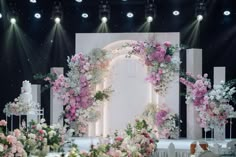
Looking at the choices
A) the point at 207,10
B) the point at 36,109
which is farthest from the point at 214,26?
the point at 36,109

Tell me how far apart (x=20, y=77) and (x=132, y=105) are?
2.82 m

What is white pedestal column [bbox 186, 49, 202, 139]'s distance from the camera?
9.91 meters

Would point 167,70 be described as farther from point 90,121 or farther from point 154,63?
point 90,121

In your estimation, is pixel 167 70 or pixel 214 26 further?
pixel 214 26

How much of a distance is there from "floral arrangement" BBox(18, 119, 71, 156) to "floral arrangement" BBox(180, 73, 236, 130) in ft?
12.7

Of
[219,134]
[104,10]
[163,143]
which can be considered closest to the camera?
[163,143]

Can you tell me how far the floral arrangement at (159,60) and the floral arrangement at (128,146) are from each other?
433 centimetres

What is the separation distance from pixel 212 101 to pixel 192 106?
1.32 m

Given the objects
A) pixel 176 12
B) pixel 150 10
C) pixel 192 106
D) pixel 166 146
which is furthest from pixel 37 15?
pixel 166 146

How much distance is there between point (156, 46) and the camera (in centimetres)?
934

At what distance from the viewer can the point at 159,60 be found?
9336 millimetres

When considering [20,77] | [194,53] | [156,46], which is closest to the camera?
[156,46]

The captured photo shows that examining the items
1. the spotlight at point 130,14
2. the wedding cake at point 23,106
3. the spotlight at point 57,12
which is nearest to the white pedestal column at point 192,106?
the spotlight at point 130,14

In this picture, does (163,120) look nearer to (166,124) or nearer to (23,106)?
(166,124)
